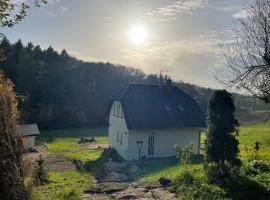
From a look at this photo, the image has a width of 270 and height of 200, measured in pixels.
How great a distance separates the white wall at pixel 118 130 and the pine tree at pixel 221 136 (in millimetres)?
15003

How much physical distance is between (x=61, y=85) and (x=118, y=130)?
39.0 metres

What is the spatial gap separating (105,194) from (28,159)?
6498mm

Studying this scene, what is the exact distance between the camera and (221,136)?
16344 mm

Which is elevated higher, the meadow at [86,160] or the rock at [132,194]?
the rock at [132,194]

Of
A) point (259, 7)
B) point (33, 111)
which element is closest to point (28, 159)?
point (259, 7)

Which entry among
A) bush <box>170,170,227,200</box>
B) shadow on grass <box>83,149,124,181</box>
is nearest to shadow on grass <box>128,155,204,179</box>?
shadow on grass <box>83,149,124,181</box>

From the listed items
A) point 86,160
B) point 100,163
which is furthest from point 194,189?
point 86,160

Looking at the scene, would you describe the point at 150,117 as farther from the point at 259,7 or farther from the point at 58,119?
the point at 58,119

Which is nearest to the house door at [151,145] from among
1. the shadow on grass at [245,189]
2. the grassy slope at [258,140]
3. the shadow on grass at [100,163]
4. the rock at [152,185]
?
the shadow on grass at [100,163]

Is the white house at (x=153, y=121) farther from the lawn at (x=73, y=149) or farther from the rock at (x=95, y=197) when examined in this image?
the rock at (x=95, y=197)

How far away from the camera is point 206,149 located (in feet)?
55.0

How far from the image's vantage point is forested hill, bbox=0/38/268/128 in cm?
6278

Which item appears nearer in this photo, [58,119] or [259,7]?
[259,7]

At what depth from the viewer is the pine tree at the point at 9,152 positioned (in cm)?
828
